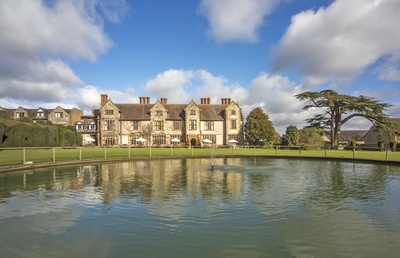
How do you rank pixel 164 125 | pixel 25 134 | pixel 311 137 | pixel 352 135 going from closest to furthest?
1. pixel 25 134
2. pixel 311 137
3. pixel 164 125
4. pixel 352 135

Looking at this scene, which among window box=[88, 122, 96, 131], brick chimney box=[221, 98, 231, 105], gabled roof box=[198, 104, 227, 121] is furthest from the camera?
window box=[88, 122, 96, 131]

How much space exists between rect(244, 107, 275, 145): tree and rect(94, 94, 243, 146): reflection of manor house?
3328mm

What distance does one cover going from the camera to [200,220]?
7.86 m

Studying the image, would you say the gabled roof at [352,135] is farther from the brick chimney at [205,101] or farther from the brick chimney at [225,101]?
the brick chimney at [205,101]

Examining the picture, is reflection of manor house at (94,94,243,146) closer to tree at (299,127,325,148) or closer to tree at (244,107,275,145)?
tree at (244,107,275,145)

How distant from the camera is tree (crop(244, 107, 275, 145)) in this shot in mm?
57125

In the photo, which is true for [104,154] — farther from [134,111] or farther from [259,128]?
[259,128]

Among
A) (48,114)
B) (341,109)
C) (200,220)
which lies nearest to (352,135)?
(341,109)

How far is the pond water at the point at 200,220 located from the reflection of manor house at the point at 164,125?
1845 inches

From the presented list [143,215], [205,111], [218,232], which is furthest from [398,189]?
[205,111]

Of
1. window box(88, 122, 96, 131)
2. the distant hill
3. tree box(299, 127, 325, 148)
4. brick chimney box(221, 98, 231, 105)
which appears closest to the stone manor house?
brick chimney box(221, 98, 231, 105)

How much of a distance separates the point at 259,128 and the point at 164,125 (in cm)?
2043

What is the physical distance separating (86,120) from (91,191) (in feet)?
198

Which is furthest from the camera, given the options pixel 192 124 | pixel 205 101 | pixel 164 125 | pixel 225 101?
pixel 225 101
